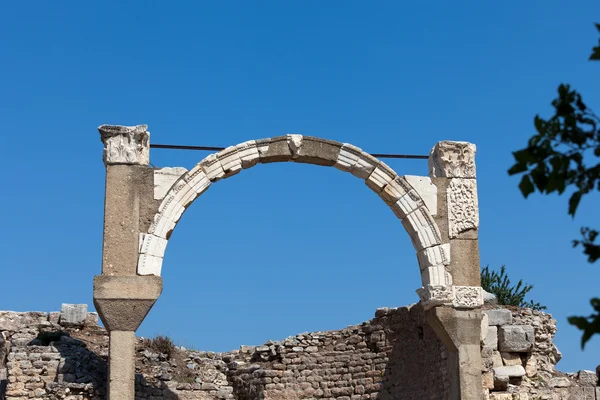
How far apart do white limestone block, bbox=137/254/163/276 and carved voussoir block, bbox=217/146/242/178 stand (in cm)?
156

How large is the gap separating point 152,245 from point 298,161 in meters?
2.45

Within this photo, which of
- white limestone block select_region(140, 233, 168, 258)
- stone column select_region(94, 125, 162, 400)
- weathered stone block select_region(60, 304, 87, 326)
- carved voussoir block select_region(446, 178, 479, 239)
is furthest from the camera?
weathered stone block select_region(60, 304, 87, 326)

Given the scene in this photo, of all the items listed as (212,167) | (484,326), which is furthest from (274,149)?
(484,326)

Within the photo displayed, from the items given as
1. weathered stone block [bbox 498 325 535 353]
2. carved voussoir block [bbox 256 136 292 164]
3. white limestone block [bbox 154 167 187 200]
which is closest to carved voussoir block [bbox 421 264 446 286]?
weathered stone block [bbox 498 325 535 353]

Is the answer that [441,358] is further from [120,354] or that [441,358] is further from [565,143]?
[565,143]

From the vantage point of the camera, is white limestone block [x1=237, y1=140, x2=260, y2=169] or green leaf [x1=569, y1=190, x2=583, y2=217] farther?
white limestone block [x1=237, y1=140, x2=260, y2=169]

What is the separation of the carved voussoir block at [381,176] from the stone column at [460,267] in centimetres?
66

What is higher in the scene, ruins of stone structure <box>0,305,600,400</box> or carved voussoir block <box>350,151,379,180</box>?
carved voussoir block <box>350,151,379,180</box>

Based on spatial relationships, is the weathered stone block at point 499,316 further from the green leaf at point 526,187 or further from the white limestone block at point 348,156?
the green leaf at point 526,187

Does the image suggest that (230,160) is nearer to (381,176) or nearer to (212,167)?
(212,167)

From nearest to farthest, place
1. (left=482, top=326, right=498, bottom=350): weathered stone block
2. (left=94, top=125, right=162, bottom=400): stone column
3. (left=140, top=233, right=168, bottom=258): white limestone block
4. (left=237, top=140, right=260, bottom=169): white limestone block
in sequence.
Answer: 1. (left=94, top=125, right=162, bottom=400): stone column
2. (left=140, top=233, right=168, bottom=258): white limestone block
3. (left=237, top=140, right=260, bottom=169): white limestone block
4. (left=482, top=326, right=498, bottom=350): weathered stone block

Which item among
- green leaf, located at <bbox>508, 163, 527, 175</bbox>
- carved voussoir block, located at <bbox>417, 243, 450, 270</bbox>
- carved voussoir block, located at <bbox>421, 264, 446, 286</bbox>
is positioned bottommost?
green leaf, located at <bbox>508, 163, 527, 175</bbox>

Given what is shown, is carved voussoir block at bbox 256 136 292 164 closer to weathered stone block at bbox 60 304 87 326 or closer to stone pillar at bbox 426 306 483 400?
stone pillar at bbox 426 306 483 400

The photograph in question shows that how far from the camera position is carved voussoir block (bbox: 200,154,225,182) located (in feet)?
42.1
